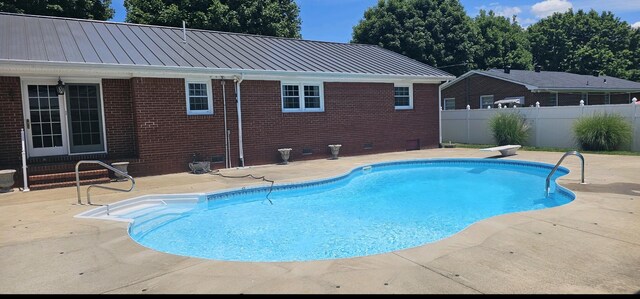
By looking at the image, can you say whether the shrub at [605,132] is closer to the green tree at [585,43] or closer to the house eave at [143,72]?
the house eave at [143,72]

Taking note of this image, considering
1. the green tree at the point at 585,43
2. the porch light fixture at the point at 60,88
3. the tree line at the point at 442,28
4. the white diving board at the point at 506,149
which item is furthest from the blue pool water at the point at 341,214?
the green tree at the point at 585,43

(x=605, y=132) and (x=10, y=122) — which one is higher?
(x=10, y=122)

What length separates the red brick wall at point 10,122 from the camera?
32.5 feet

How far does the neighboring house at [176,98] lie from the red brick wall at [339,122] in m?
0.04

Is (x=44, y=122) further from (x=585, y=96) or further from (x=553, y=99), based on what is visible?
(x=585, y=96)

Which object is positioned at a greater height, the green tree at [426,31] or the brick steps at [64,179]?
the green tree at [426,31]

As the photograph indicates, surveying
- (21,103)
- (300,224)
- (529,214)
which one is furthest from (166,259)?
(21,103)

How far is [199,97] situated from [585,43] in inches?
1657

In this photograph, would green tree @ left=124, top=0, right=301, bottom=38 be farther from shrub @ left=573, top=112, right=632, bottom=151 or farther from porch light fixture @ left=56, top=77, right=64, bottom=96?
shrub @ left=573, top=112, right=632, bottom=151

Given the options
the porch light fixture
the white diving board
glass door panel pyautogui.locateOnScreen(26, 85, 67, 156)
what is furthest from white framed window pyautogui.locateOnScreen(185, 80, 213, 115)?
the white diving board

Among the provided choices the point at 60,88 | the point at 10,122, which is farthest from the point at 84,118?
the point at 10,122

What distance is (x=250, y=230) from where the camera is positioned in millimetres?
7125

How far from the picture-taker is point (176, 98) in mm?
11773

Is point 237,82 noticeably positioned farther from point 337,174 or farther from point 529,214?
point 529,214
